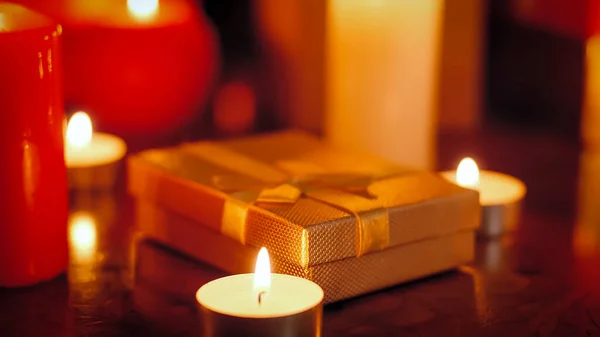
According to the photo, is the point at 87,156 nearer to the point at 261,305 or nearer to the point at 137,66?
the point at 137,66

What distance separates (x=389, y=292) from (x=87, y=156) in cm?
44

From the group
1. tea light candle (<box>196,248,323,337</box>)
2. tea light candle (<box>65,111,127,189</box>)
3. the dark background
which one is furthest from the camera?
the dark background

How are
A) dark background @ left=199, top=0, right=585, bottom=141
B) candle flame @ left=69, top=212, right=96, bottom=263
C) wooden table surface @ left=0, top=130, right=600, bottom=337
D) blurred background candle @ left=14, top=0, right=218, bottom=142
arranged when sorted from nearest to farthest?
wooden table surface @ left=0, top=130, right=600, bottom=337
candle flame @ left=69, top=212, right=96, bottom=263
blurred background candle @ left=14, top=0, right=218, bottom=142
dark background @ left=199, top=0, right=585, bottom=141

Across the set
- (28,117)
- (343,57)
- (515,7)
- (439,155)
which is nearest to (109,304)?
(28,117)

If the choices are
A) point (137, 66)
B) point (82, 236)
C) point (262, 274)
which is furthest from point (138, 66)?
point (262, 274)

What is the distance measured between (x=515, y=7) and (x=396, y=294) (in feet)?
2.73

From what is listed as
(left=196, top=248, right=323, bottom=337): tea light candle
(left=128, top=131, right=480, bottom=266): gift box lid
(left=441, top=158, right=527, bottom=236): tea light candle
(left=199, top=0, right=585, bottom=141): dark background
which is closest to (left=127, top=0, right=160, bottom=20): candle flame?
(left=199, top=0, right=585, bottom=141): dark background

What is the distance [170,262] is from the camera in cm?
89

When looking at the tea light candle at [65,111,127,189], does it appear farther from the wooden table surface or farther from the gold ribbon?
the gold ribbon

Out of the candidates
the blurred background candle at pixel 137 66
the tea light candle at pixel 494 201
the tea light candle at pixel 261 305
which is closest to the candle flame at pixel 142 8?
the blurred background candle at pixel 137 66

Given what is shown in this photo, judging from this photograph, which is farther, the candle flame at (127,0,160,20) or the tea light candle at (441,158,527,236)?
the candle flame at (127,0,160,20)

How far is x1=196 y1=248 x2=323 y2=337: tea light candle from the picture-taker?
25.6 inches

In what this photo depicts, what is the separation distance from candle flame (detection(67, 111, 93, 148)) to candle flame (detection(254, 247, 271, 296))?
44 cm

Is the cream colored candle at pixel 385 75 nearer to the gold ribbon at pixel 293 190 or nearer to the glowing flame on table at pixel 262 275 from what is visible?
the gold ribbon at pixel 293 190
